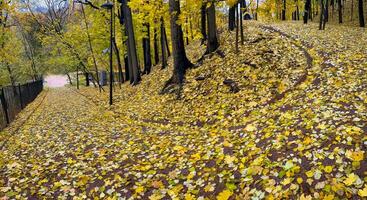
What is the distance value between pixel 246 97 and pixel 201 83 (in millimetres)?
2866

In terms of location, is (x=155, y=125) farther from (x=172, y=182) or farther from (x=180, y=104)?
(x=172, y=182)

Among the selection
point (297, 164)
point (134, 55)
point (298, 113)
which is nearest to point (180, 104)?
point (298, 113)

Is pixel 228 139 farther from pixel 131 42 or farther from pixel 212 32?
pixel 131 42

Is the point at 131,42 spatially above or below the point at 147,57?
above

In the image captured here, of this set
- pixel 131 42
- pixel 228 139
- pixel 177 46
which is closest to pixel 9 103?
pixel 131 42

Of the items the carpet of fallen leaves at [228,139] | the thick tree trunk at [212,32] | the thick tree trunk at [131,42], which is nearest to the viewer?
the carpet of fallen leaves at [228,139]

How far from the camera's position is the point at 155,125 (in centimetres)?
1064

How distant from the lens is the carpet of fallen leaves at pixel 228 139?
16.8 feet

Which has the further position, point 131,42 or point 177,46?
point 131,42

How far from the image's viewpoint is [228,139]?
739 centimetres

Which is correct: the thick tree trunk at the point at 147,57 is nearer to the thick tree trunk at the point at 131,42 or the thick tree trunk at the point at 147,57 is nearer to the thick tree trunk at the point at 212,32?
the thick tree trunk at the point at 131,42

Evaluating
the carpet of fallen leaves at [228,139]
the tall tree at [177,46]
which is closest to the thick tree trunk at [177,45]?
the tall tree at [177,46]

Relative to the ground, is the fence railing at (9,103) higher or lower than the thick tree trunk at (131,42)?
lower

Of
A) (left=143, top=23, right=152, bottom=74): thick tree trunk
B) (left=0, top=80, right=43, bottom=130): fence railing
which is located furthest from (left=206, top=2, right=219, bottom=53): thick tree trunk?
(left=0, top=80, right=43, bottom=130): fence railing
